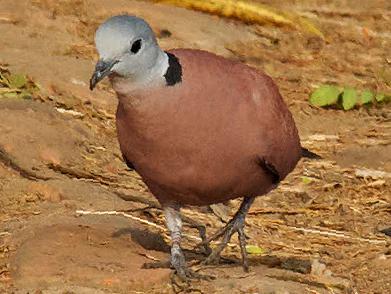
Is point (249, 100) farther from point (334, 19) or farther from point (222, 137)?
point (334, 19)

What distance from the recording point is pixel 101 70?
444 centimetres

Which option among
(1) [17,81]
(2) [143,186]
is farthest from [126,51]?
(1) [17,81]

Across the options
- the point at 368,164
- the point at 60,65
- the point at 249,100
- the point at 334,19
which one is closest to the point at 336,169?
the point at 368,164

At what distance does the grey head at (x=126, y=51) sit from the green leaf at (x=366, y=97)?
4.26 meters

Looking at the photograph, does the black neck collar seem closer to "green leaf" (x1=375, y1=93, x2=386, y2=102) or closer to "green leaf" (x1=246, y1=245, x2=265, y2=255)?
"green leaf" (x1=246, y1=245, x2=265, y2=255)

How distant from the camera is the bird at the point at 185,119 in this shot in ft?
14.9

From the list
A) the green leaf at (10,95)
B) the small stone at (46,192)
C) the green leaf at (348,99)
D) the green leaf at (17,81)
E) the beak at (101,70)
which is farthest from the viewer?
the green leaf at (348,99)

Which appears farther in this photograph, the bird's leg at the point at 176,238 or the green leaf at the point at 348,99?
the green leaf at the point at 348,99

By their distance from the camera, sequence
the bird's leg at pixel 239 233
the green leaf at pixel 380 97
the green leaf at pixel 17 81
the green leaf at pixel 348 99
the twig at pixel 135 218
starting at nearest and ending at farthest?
the bird's leg at pixel 239 233 < the twig at pixel 135 218 < the green leaf at pixel 17 81 < the green leaf at pixel 348 99 < the green leaf at pixel 380 97

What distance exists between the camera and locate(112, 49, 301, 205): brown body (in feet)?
15.2

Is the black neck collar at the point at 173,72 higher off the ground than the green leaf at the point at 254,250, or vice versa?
the black neck collar at the point at 173,72

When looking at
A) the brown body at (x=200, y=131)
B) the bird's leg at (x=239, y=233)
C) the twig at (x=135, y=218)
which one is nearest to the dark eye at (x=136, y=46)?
the brown body at (x=200, y=131)

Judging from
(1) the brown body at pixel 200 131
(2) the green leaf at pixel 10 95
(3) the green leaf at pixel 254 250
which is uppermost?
(1) the brown body at pixel 200 131

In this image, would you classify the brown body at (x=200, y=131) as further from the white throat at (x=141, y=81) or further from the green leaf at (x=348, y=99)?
the green leaf at (x=348, y=99)
